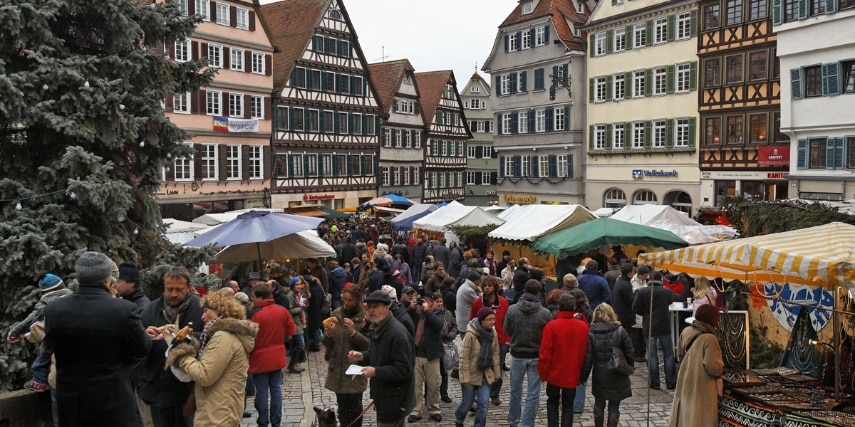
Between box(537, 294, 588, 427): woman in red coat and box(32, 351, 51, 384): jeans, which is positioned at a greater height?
box(32, 351, 51, 384): jeans

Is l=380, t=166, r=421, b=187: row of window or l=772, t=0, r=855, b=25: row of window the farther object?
l=380, t=166, r=421, b=187: row of window

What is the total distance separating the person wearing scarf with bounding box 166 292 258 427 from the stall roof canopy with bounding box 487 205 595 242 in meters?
12.6

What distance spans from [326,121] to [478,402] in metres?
34.8

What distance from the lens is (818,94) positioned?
2641cm

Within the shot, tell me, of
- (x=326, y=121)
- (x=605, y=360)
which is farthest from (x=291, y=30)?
(x=605, y=360)

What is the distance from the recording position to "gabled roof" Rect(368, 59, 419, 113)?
4775 centimetres

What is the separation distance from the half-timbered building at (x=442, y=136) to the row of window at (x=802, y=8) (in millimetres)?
27617

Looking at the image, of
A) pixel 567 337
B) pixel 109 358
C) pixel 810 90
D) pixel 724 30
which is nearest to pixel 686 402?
pixel 567 337

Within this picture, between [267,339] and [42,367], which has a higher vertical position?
[42,367]

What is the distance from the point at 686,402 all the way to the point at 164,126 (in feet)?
Answer: 24.3

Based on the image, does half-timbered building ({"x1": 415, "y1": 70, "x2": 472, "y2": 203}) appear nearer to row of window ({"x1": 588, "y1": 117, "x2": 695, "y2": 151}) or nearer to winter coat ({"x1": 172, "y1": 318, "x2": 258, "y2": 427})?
row of window ({"x1": 588, "y1": 117, "x2": 695, "y2": 151})

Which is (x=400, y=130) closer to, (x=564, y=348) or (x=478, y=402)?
(x=478, y=402)

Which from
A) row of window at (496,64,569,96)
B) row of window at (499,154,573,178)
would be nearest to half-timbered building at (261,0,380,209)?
row of window at (496,64,569,96)

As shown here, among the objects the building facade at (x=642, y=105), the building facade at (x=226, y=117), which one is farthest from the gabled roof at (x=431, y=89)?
the building facade at (x=226, y=117)
